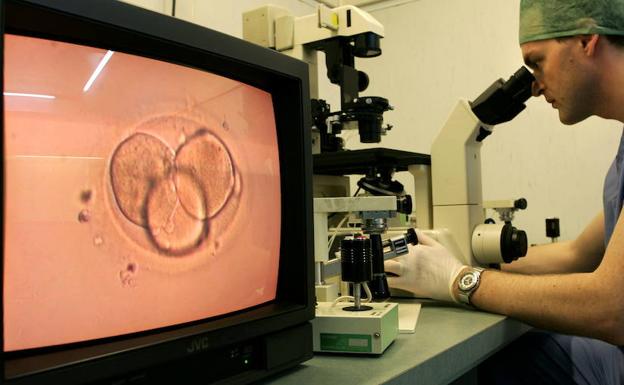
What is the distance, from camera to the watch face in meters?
1.11

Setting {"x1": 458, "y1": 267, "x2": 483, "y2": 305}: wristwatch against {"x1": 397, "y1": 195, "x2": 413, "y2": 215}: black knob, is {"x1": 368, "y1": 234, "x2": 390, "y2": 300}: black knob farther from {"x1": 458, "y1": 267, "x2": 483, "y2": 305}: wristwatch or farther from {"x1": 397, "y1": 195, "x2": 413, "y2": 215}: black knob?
{"x1": 458, "y1": 267, "x2": 483, "y2": 305}: wristwatch

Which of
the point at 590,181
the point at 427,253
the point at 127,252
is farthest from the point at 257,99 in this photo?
the point at 590,181

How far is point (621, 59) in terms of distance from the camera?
1.20 m

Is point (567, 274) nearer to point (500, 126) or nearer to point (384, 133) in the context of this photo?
point (384, 133)

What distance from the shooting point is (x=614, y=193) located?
4.19 feet

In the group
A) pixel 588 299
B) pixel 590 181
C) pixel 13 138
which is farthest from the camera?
pixel 590 181

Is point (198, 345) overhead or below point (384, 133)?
below

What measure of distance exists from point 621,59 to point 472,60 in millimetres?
1777

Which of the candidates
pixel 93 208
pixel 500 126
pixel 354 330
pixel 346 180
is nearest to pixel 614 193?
pixel 346 180

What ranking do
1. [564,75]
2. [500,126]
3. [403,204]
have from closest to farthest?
1. [403,204]
2. [564,75]
3. [500,126]

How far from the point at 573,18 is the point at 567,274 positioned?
0.58 metres

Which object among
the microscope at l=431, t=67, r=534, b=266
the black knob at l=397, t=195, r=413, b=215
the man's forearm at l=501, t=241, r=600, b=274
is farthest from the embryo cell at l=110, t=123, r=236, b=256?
the man's forearm at l=501, t=241, r=600, b=274

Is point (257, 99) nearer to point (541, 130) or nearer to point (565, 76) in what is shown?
point (565, 76)

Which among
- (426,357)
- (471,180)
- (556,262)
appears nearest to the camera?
(426,357)
